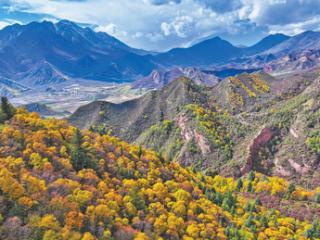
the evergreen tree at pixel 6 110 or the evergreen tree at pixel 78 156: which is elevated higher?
the evergreen tree at pixel 6 110

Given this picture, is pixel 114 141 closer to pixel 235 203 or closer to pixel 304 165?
pixel 235 203

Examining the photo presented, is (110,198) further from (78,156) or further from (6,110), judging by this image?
(6,110)

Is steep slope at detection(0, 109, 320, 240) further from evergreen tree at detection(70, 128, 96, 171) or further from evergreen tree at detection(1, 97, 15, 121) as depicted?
evergreen tree at detection(1, 97, 15, 121)

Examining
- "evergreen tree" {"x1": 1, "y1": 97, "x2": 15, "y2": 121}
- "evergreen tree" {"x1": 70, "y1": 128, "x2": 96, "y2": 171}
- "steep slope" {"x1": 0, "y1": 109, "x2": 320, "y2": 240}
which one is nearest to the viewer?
"steep slope" {"x1": 0, "y1": 109, "x2": 320, "y2": 240}

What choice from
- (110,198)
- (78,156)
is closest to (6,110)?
(78,156)

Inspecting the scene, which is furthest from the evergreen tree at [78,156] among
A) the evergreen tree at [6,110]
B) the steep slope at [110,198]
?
the evergreen tree at [6,110]

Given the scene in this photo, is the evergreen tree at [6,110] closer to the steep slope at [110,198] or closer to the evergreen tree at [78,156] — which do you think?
the steep slope at [110,198]

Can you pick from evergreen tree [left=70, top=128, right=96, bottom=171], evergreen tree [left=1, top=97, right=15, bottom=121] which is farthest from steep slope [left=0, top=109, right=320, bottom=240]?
evergreen tree [left=1, top=97, right=15, bottom=121]

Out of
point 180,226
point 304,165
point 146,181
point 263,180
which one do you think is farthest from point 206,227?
point 304,165
